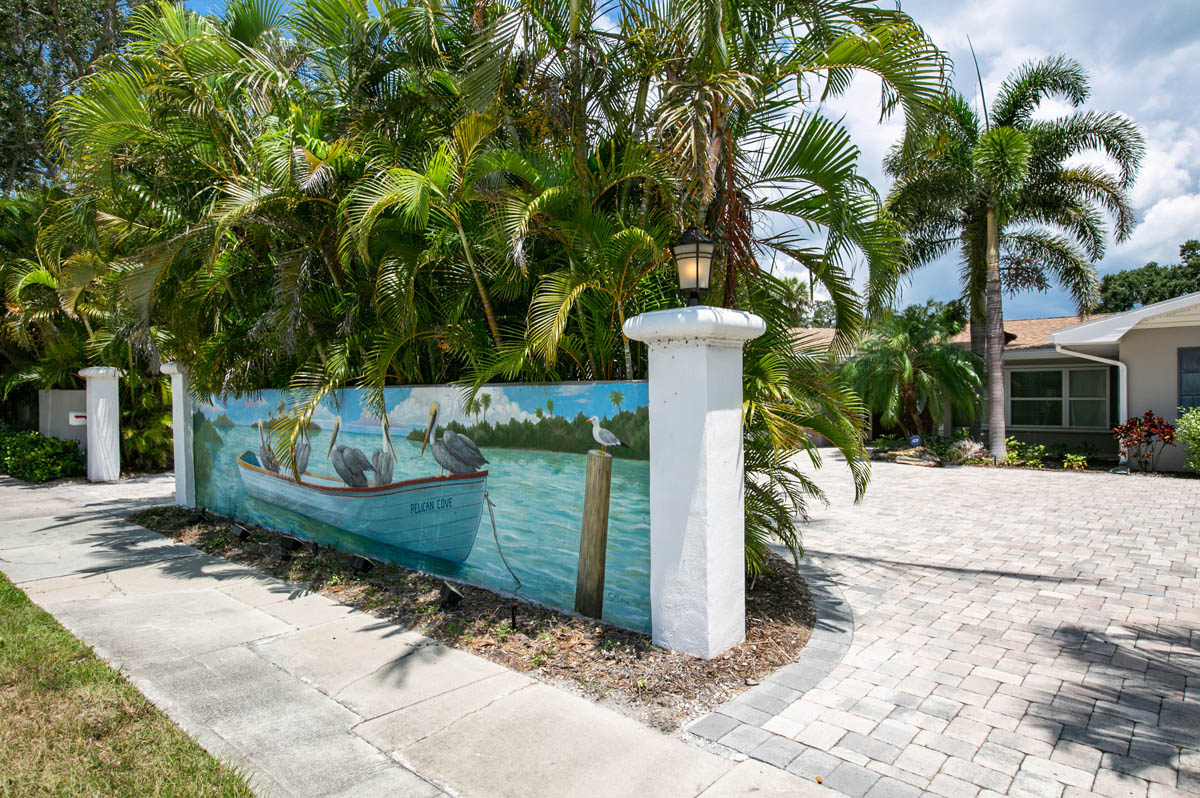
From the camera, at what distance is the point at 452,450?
19.2ft

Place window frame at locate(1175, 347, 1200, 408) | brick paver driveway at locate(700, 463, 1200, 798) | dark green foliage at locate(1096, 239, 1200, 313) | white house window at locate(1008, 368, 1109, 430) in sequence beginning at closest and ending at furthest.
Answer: brick paver driveway at locate(700, 463, 1200, 798) < window frame at locate(1175, 347, 1200, 408) < white house window at locate(1008, 368, 1109, 430) < dark green foliage at locate(1096, 239, 1200, 313)

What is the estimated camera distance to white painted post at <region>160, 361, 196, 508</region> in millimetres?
9836

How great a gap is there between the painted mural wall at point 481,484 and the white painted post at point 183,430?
2548mm

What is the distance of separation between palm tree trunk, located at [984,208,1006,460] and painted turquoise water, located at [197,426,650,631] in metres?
13.7

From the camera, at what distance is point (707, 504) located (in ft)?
13.6

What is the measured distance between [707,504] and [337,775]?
2.39 m

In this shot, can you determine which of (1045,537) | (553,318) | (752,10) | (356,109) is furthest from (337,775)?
(1045,537)

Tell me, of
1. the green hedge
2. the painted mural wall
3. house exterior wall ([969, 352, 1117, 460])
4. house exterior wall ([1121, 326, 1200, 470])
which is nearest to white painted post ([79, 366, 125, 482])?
the green hedge

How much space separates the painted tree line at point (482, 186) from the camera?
4.78 meters

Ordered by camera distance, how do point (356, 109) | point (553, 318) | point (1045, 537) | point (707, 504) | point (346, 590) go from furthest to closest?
point (1045, 537)
point (356, 109)
point (346, 590)
point (553, 318)
point (707, 504)

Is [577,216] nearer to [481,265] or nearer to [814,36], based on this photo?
[481,265]

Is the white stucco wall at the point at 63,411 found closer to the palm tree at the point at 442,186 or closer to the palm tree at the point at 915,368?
the palm tree at the point at 442,186

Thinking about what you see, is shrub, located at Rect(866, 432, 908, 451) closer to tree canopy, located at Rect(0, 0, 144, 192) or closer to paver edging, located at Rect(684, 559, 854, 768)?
paver edging, located at Rect(684, 559, 854, 768)
